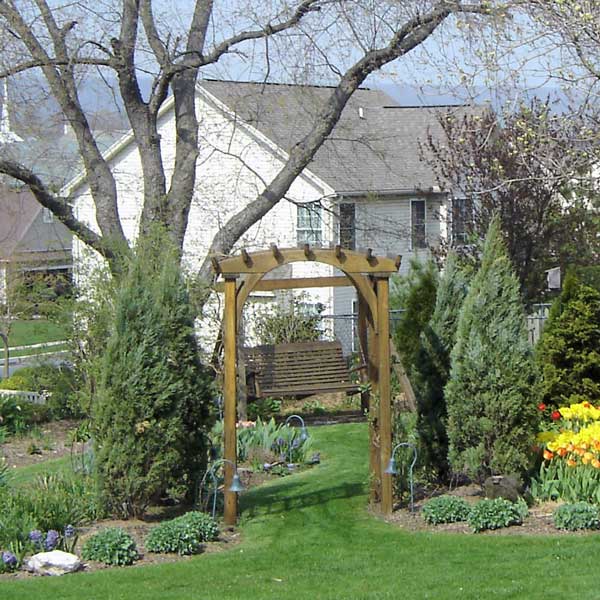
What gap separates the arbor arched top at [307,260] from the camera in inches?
320

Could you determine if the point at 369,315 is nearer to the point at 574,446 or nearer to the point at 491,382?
the point at 491,382

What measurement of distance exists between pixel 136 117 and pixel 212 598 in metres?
10.2

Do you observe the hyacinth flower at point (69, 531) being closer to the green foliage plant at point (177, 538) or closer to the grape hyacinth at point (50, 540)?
the grape hyacinth at point (50, 540)

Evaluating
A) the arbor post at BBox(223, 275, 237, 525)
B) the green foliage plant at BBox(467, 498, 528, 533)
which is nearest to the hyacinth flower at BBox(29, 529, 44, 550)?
the arbor post at BBox(223, 275, 237, 525)

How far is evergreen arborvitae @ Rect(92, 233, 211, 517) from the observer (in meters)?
7.96

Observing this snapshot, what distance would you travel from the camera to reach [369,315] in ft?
29.3

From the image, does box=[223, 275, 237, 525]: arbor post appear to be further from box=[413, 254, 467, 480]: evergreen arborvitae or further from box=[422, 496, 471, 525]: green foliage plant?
box=[413, 254, 467, 480]: evergreen arborvitae

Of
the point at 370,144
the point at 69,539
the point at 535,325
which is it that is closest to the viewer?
the point at 69,539

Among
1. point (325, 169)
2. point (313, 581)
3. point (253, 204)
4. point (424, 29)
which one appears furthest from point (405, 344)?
point (325, 169)

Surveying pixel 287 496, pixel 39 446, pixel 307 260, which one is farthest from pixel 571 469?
pixel 39 446

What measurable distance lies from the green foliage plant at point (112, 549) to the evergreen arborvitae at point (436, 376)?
3.03m

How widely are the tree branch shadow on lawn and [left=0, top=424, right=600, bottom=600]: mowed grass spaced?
13 cm

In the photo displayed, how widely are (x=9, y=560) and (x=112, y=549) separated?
70 centimetres

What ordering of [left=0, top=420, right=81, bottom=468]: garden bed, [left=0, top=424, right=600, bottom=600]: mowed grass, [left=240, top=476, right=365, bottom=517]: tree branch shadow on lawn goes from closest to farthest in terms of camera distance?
[left=0, top=424, right=600, bottom=600]: mowed grass, [left=240, top=476, right=365, bottom=517]: tree branch shadow on lawn, [left=0, top=420, right=81, bottom=468]: garden bed
